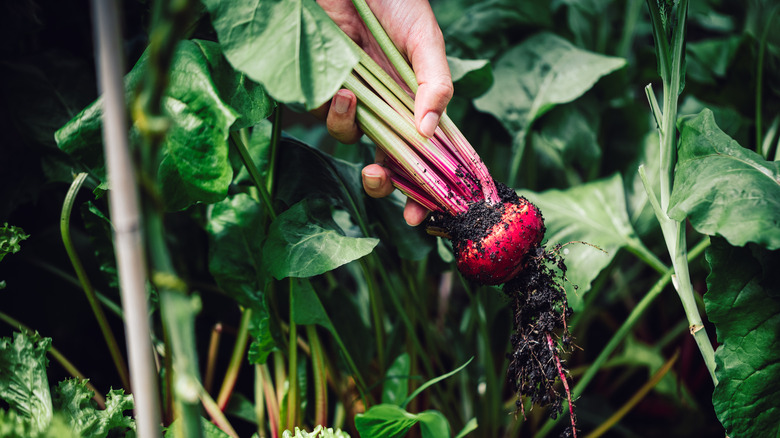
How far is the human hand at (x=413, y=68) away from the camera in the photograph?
58 centimetres

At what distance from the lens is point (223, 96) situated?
0.56 meters

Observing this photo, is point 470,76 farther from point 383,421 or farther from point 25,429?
point 25,429

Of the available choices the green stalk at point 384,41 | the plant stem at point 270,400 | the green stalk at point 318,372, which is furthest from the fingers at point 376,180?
the plant stem at point 270,400

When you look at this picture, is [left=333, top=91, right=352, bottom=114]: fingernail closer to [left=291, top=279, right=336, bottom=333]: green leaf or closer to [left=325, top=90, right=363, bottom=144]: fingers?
[left=325, top=90, right=363, bottom=144]: fingers

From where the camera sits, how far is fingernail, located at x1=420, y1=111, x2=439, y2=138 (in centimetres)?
58

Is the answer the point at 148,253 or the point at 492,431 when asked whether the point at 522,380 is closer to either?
the point at 492,431

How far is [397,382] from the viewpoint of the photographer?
0.71 metres

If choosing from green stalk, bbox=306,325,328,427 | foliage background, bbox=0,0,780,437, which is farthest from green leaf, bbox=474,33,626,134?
green stalk, bbox=306,325,328,427

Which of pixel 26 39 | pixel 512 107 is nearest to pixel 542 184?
pixel 512 107

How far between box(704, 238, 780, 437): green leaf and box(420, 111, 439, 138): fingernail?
0.33 m

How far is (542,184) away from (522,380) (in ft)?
2.14

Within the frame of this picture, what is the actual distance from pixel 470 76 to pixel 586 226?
28 cm

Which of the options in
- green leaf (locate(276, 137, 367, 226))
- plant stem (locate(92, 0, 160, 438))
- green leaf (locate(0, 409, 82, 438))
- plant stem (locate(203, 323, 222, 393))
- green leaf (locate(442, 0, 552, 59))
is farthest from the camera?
green leaf (locate(442, 0, 552, 59))

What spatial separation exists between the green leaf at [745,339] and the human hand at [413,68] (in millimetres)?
341
